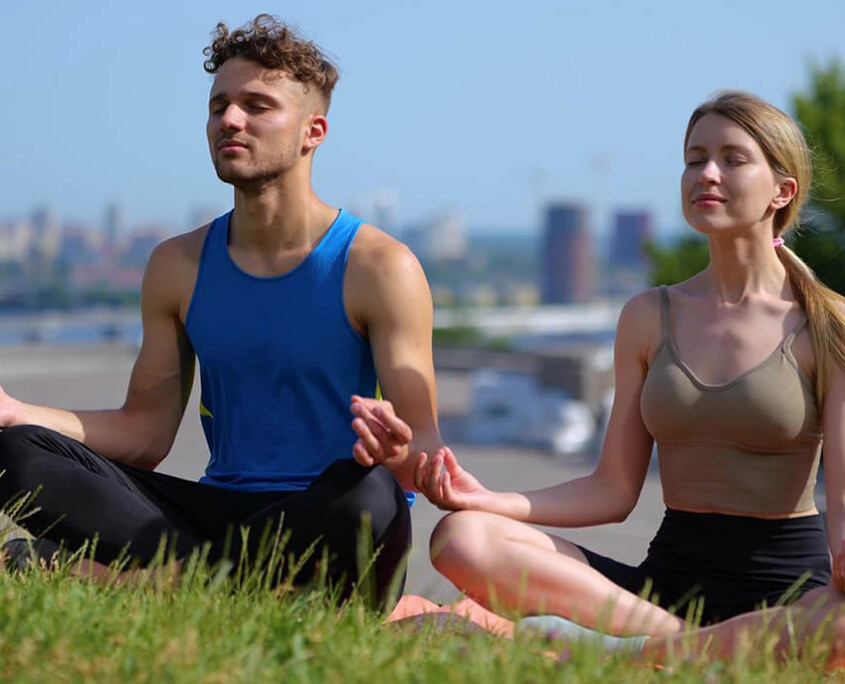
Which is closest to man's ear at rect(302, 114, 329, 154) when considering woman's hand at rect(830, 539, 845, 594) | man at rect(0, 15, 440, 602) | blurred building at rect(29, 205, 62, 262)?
man at rect(0, 15, 440, 602)

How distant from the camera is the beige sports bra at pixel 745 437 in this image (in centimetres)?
363

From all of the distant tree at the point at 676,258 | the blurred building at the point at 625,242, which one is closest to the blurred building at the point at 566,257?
the blurred building at the point at 625,242

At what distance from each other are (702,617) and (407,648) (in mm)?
1138

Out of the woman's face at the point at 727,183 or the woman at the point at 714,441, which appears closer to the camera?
the woman at the point at 714,441

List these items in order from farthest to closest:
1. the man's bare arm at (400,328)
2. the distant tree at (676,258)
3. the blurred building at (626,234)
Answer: the blurred building at (626,234) → the distant tree at (676,258) → the man's bare arm at (400,328)

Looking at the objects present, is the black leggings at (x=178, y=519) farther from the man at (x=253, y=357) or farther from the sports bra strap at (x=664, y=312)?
the sports bra strap at (x=664, y=312)

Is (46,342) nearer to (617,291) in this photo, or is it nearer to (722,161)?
(722,161)

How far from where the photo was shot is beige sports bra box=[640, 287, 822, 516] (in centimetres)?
363

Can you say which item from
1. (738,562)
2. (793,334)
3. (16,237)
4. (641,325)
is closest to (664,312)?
(641,325)

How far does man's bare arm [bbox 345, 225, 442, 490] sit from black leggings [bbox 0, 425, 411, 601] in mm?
253

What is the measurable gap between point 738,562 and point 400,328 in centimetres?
109

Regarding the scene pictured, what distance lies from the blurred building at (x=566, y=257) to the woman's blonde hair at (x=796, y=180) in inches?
5945

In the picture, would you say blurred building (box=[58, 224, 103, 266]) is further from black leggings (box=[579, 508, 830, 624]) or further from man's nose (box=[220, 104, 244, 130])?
black leggings (box=[579, 508, 830, 624])

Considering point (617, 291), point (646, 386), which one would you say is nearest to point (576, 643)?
point (646, 386)
